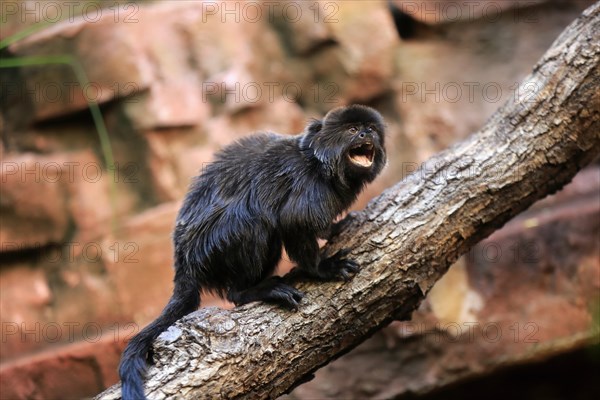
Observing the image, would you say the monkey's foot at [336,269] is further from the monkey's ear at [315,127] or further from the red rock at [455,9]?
the red rock at [455,9]

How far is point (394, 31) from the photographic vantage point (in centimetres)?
538

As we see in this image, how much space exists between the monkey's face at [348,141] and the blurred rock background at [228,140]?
1.75 metres

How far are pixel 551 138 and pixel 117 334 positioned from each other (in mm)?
3096

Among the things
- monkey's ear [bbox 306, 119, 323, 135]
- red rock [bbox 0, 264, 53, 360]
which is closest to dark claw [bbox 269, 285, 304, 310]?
monkey's ear [bbox 306, 119, 323, 135]

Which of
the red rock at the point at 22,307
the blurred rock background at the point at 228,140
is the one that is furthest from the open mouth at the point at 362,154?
the red rock at the point at 22,307

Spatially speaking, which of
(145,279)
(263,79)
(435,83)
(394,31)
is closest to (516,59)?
(435,83)

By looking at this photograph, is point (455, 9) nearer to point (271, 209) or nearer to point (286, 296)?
point (271, 209)

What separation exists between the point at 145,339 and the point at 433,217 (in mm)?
1497

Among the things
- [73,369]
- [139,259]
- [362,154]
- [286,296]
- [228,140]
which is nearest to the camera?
[286,296]

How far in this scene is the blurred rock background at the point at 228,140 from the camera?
184 inches

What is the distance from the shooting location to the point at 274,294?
3.01 m

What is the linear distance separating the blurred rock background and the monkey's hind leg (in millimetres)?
1703

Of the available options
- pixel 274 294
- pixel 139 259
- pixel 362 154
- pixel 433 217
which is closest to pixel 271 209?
pixel 274 294

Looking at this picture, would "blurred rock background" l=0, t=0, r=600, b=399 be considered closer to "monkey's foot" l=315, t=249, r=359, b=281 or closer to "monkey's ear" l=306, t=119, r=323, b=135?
"monkey's foot" l=315, t=249, r=359, b=281
